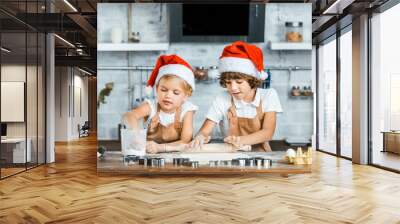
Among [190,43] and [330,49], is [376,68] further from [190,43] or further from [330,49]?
[190,43]

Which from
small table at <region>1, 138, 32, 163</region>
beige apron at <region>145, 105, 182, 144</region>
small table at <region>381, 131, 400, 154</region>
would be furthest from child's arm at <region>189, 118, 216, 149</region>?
small table at <region>381, 131, 400, 154</region>

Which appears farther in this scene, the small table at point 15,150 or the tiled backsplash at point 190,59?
the tiled backsplash at point 190,59

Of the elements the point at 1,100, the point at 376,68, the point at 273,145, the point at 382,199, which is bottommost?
the point at 382,199

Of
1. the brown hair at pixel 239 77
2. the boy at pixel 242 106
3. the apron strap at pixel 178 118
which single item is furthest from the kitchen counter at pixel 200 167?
the brown hair at pixel 239 77

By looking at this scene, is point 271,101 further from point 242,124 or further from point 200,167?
point 200,167

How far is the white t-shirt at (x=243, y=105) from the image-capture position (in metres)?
6.05

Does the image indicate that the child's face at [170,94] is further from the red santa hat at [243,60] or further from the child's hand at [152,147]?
the red santa hat at [243,60]

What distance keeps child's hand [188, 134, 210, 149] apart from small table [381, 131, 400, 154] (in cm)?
306

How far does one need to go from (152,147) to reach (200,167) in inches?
30.8

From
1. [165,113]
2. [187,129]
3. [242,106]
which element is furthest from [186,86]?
[242,106]

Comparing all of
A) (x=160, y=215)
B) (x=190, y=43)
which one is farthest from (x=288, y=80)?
(x=160, y=215)

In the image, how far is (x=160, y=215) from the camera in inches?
148

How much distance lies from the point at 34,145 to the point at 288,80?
4.37 meters

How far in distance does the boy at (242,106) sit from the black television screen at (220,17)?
0.23 m
